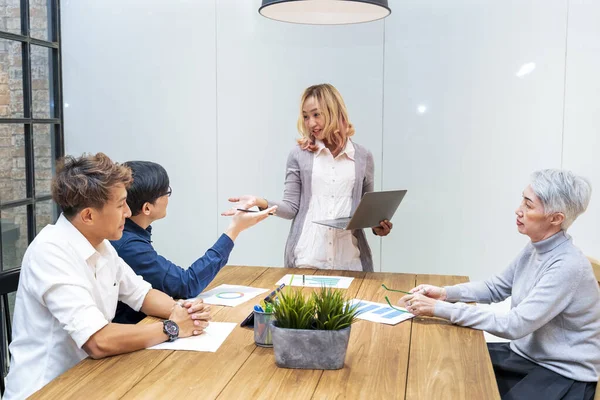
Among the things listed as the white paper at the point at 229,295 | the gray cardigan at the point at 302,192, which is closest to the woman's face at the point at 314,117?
the gray cardigan at the point at 302,192

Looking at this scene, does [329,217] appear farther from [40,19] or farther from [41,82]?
[40,19]

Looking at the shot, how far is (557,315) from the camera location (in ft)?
7.72

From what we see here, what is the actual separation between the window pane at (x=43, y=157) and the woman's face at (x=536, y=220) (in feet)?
10.9

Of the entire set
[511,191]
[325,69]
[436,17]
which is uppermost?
[436,17]

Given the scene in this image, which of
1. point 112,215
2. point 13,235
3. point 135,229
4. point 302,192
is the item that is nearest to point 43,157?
point 13,235

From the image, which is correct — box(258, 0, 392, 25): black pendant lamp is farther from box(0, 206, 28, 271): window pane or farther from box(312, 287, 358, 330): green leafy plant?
box(0, 206, 28, 271): window pane

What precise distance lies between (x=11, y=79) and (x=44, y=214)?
3.04ft

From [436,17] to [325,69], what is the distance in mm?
804

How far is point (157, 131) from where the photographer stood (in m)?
4.91

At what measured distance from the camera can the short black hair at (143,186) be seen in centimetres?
260

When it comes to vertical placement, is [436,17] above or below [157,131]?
above

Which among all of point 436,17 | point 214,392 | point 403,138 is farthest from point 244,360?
point 436,17

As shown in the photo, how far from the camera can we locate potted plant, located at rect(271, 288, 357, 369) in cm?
185

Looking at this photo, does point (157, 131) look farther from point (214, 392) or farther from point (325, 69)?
point (214, 392)
